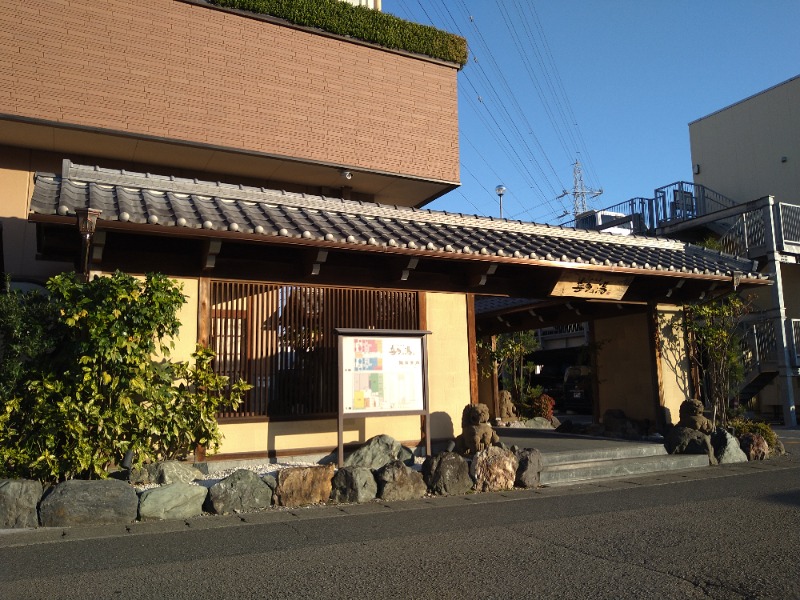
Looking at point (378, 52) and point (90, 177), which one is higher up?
point (378, 52)

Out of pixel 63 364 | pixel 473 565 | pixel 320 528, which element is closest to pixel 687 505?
pixel 473 565

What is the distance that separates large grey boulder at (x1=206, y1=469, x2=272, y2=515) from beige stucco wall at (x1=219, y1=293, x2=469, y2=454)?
80.0 inches

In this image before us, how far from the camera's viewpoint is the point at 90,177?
887cm

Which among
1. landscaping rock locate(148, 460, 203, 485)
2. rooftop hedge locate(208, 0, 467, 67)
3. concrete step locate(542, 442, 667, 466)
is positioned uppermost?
rooftop hedge locate(208, 0, 467, 67)

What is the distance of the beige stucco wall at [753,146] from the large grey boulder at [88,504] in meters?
24.1

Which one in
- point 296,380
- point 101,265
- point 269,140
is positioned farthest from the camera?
point 269,140

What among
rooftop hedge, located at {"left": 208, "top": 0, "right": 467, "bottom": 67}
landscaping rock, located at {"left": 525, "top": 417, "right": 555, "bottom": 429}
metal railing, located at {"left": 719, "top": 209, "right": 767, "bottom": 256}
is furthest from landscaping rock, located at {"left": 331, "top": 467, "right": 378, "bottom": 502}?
metal railing, located at {"left": 719, "top": 209, "right": 767, "bottom": 256}

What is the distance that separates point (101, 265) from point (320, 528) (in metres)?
4.66

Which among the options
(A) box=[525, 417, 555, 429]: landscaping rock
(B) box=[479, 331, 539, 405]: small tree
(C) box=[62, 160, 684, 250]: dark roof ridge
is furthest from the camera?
(B) box=[479, 331, 539, 405]: small tree

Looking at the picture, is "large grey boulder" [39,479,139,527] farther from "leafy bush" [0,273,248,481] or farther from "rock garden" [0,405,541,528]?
"leafy bush" [0,273,248,481]

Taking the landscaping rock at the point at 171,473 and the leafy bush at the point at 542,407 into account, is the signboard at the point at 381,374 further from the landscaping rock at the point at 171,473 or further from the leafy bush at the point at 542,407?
the leafy bush at the point at 542,407

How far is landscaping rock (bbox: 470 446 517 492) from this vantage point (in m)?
8.29

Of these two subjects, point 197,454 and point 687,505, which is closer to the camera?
point 687,505

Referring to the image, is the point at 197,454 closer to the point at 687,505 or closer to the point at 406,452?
the point at 406,452
